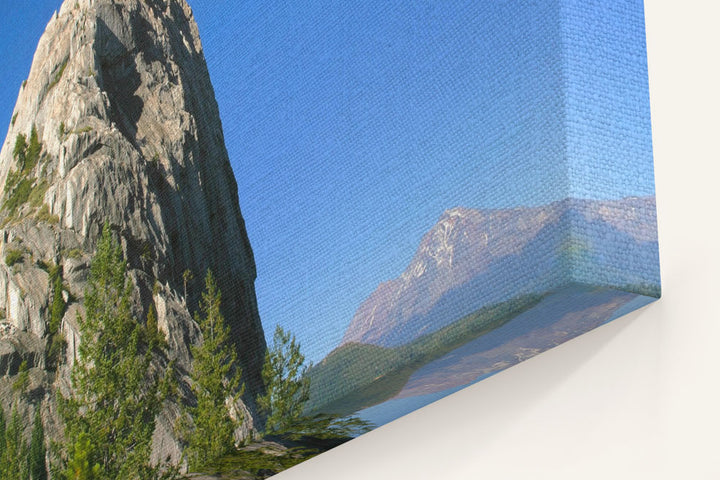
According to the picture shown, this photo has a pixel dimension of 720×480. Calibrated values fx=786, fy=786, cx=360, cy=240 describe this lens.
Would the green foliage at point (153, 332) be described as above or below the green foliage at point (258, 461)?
above

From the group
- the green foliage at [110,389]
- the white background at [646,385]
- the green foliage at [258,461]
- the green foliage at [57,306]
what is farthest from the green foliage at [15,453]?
the white background at [646,385]

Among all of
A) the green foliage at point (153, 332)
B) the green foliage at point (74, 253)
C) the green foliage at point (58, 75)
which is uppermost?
the green foliage at point (58, 75)

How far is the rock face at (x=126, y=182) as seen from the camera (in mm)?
4520

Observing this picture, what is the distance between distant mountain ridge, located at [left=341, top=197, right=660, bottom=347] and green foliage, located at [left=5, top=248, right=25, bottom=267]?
2.38m

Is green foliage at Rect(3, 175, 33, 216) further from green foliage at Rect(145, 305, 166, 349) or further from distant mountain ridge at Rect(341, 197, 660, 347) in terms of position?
distant mountain ridge at Rect(341, 197, 660, 347)

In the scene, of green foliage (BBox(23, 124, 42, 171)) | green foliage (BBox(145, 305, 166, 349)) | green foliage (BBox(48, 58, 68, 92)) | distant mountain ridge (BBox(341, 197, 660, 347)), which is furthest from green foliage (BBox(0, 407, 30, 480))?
green foliage (BBox(48, 58, 68, 92))

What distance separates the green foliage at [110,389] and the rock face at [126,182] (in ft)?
0.29

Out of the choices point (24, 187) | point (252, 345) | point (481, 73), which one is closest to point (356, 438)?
point (252, 345)

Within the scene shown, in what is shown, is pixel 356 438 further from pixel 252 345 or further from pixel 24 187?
pixel 24 187

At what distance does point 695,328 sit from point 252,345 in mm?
2252

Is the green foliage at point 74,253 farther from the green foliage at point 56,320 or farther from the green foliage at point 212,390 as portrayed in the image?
the green foliage at point 212,390

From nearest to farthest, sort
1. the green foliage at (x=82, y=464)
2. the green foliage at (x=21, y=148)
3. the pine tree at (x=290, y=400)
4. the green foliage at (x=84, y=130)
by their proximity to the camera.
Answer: the pine tree at (x=290, y=400), the green foliage at (x=82, y=464), the green foliage at (x=84, y=130), the green foliage at (x=21, y=148)

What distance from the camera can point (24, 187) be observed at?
17.8 feet

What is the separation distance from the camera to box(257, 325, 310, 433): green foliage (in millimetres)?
4098
